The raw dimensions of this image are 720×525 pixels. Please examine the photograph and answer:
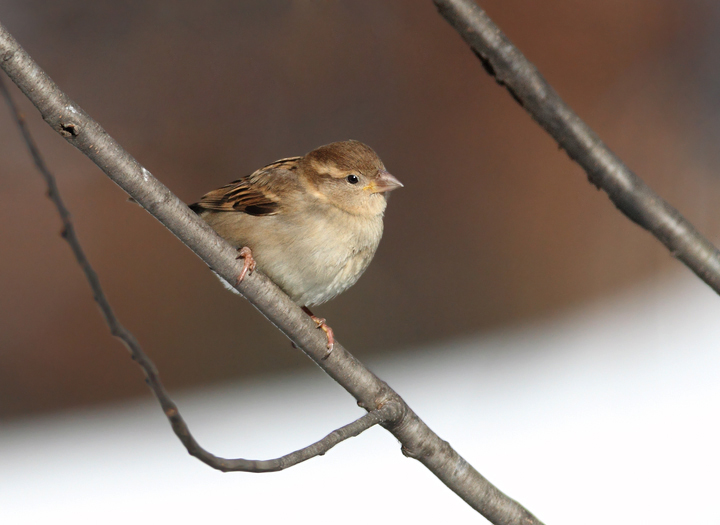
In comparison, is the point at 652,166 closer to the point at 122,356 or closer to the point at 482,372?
the point at 482,372

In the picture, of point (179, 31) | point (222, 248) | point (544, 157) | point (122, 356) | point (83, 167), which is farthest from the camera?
point (544, 157)

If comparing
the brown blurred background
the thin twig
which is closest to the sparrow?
the thin twig

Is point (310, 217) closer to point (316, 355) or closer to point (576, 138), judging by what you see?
point (316, 355)

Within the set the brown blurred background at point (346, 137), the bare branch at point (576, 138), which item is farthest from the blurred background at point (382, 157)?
the bare branch at point (576, 138)

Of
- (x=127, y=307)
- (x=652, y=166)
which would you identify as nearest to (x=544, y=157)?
(x=652, y=166)

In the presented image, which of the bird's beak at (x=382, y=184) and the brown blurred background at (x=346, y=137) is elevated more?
the brown blurred background at (x=346, y=137)

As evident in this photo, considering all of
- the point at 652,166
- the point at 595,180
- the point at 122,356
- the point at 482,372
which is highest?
the point at 652,166

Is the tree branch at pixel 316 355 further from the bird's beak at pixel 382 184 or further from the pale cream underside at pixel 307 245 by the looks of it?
the bird's beak at pixel 382 184
